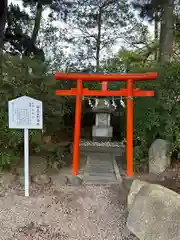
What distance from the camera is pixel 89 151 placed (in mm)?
5957

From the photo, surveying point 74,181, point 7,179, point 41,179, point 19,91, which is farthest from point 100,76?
point 7,179

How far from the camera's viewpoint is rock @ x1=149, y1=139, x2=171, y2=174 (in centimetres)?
422

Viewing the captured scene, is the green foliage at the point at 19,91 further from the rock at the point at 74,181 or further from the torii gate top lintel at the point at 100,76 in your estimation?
the rock at the point at 74,181

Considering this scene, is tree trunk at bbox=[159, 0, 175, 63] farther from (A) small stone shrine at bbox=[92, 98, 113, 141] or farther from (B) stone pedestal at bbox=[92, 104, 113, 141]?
(B) stone pedestal at bbox=[92, 104, 113, 141]

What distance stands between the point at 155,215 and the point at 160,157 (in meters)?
1.84

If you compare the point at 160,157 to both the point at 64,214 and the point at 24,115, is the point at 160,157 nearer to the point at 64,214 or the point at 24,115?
the point at 64,214

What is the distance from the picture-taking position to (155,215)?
8.20 feet

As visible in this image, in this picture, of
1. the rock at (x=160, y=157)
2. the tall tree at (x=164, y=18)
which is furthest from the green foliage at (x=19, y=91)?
the tall tree at (x=164, y=18)

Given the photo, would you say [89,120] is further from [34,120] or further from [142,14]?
[34,120]

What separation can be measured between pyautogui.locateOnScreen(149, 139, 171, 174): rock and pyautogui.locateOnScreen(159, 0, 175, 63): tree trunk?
289 cm

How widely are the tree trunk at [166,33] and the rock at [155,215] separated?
4.49 metres

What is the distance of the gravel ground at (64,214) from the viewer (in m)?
2.67

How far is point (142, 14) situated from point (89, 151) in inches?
163

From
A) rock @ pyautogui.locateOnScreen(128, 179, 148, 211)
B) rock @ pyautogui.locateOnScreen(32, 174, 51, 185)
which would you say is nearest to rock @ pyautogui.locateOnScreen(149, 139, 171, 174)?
rock @ pyautogui.locateOnScreen(128, 179, 148, 211)
